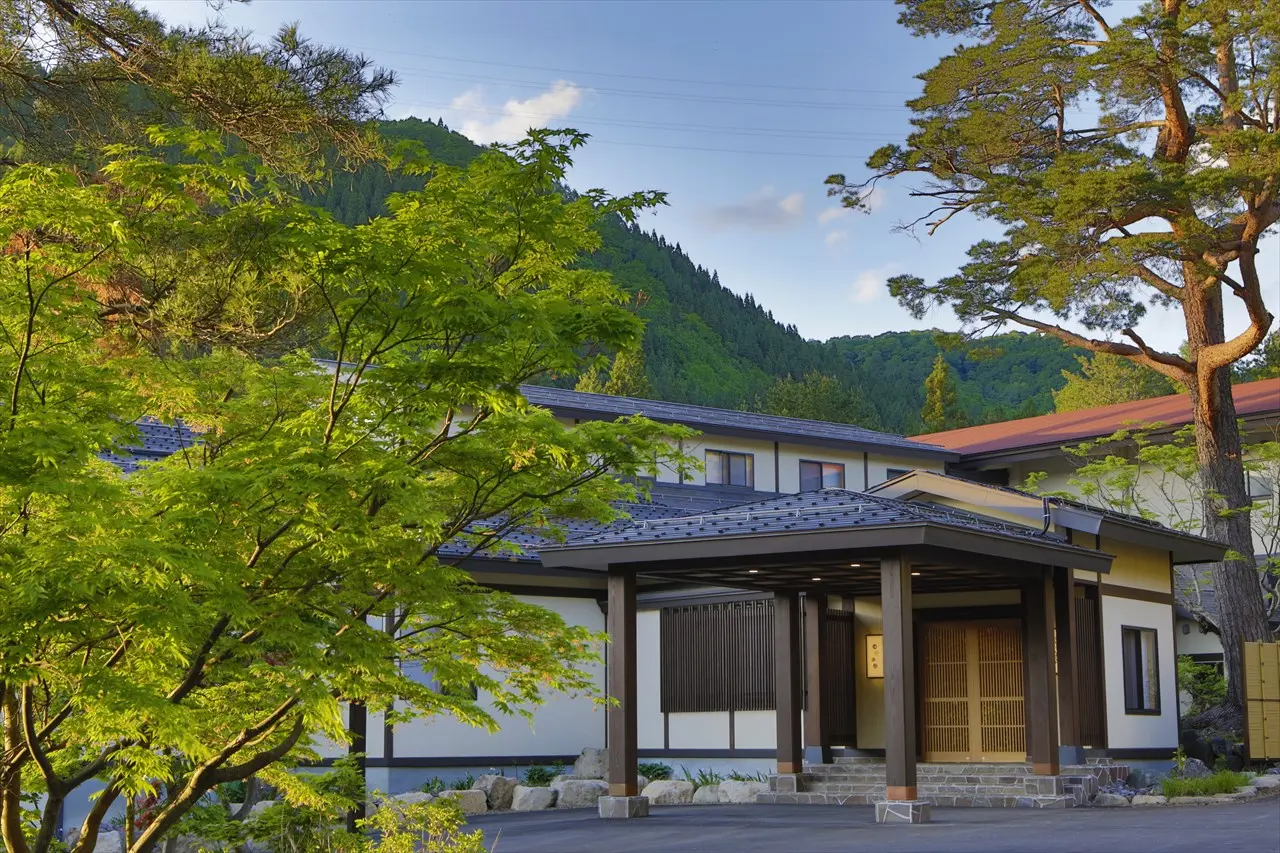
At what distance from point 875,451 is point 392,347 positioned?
94.8 feet

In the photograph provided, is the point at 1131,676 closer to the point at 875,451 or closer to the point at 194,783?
the point at 875,451

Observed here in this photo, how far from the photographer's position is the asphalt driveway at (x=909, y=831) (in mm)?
12914

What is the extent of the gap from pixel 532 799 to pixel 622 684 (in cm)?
337

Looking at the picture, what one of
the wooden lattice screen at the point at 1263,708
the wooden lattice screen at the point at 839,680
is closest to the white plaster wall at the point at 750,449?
the wooden lattice screen at the point at 839,680

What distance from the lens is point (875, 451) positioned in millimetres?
36031

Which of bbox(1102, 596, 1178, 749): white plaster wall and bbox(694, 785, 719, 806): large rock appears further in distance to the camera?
bbox(1102, 596, 1178, 749): white plaster wall

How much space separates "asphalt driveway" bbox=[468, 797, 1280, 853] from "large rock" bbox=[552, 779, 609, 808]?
4.36 ft

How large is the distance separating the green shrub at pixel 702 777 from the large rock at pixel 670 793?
0.30 metres

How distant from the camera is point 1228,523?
2527 centimetres

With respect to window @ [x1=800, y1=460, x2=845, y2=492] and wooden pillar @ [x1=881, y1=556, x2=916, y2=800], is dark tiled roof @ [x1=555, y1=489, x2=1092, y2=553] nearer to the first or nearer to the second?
wooden pillar @ [x1=881, y1=556, x2=916, y2=800]

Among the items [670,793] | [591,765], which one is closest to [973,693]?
[670,793]

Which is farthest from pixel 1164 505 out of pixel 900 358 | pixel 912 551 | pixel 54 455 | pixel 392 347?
pixel 900 358

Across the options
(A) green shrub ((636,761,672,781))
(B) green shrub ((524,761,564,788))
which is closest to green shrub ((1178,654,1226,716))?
(A) green shrub ((636,761,672,781))

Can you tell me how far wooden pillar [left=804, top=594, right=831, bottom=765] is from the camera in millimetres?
21562
